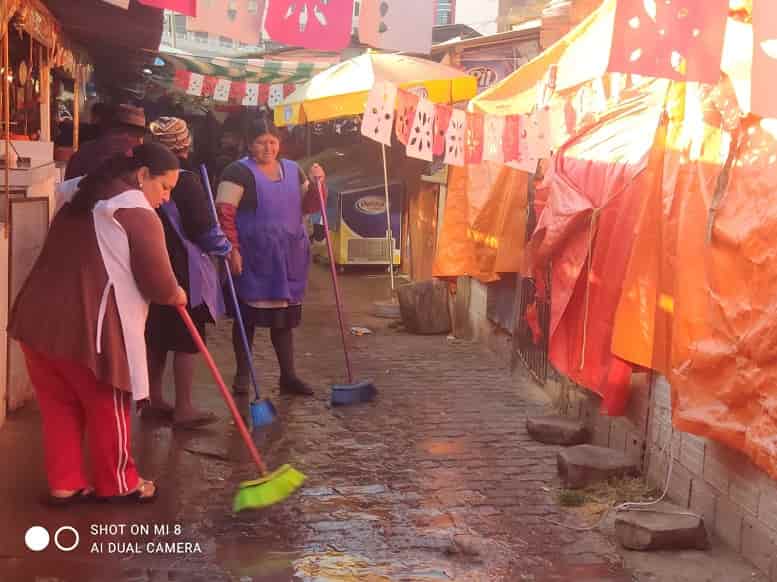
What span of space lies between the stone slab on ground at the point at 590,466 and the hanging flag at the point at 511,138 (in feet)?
8.41

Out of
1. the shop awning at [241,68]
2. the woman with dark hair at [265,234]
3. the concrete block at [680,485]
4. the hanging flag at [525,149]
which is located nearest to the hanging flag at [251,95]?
the shop awning at [241,68]

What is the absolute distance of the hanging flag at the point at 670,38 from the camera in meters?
4.13

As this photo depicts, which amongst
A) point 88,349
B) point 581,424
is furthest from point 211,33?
point 581,424

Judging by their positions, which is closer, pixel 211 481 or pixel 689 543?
pixel 689 543

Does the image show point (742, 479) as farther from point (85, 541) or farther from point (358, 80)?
point (358, 80)

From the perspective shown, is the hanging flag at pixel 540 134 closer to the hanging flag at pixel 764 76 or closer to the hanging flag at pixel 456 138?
the hanging flag at pixel 456 138

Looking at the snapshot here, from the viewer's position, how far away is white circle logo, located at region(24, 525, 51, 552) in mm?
4551

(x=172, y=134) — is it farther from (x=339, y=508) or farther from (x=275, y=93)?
(x=275, y=93)

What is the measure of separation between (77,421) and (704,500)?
337 centimetres

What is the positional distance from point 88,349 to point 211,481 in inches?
53.0

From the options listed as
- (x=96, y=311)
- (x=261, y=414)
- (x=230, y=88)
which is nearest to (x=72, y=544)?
(x=96, y=311)

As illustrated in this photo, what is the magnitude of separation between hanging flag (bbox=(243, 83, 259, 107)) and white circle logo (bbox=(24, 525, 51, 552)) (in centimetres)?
1453

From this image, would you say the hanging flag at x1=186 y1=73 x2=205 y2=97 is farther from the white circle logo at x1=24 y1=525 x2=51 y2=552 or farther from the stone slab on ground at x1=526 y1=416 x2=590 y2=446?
the white circle logo at x1=24 y1=525 x2=51 y2=552

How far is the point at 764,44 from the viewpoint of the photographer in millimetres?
3740
